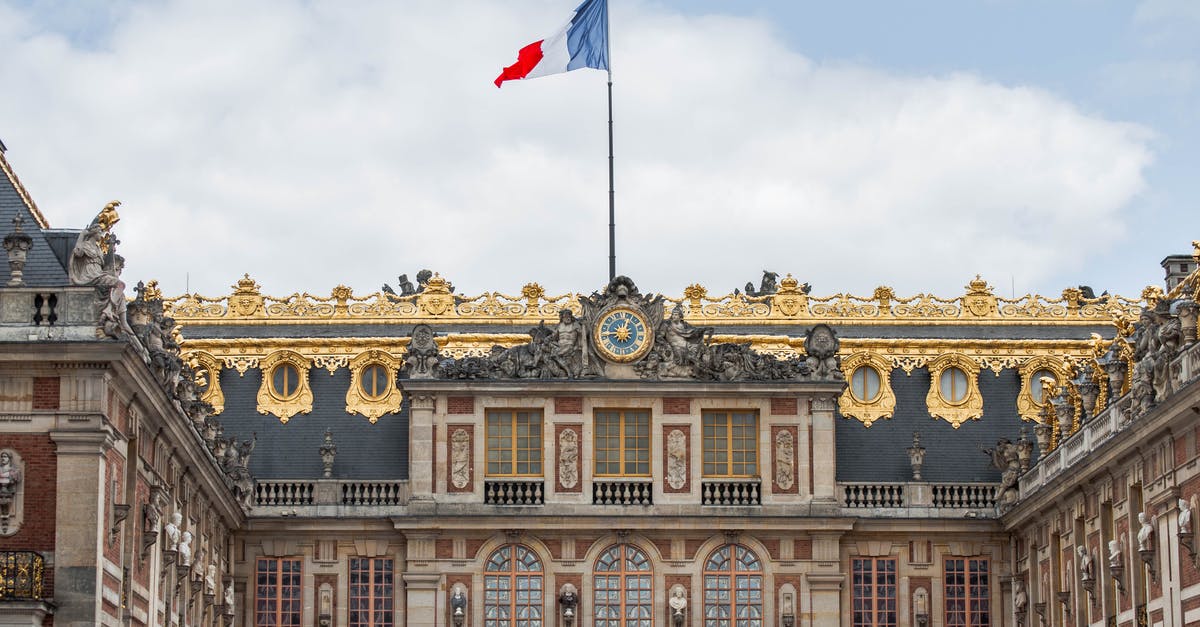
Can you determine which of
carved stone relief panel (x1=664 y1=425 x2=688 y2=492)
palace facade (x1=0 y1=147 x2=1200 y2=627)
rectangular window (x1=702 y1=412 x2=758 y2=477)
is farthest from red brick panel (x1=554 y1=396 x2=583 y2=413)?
rectangular window (x1=702 y1=412 x2=758 y2=477)

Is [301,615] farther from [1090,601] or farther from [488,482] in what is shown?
[1090,601]

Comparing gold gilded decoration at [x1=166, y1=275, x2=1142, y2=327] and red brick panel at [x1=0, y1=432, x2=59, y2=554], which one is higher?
gold gilded decoration at [x1=166, y1=275, x2=1142, y2=327]

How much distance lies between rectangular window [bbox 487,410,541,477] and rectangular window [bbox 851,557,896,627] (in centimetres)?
756

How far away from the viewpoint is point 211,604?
172 feet

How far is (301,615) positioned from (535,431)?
258 inches

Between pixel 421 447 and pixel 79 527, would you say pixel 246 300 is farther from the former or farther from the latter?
pixel 79 527

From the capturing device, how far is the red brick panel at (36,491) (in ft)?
128

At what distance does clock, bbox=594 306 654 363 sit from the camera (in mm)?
56469

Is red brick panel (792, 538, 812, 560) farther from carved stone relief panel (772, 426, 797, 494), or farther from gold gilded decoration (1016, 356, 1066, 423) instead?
gold gilded decoration (1016, 356, 1066, 423)

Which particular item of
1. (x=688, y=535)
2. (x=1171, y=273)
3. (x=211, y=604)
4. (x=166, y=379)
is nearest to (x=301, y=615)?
(x=211, y=604)

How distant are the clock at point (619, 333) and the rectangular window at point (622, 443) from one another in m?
1.28

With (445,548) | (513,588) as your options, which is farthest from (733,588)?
(445,548)

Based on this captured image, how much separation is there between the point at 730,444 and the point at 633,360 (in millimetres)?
2857

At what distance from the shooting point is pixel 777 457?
5650cm
